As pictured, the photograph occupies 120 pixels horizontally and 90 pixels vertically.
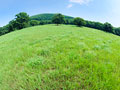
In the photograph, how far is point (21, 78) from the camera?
5.30 feet

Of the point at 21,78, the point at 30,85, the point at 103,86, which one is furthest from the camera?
the point at 21,78

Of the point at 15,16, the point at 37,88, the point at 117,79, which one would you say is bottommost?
the point at 37,88

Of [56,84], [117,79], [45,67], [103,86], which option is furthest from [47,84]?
[117,79]

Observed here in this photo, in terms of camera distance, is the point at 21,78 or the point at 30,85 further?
the point at 21,78

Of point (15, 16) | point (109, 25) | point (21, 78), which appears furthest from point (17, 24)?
point (109, 25)

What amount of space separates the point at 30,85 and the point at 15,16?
127 feet

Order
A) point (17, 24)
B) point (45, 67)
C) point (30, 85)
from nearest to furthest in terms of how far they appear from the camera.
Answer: point (30, 85) < point (45, 67) < point (17, 24)

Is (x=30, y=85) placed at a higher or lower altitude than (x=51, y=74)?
lower

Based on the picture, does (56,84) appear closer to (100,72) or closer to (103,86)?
(103,86)

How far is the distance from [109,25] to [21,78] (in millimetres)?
40658

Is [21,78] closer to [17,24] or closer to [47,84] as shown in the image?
[47,84]

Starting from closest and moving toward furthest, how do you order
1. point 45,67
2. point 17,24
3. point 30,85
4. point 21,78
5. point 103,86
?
point 103,86, point 30,85, point 21,78, point 45,67, point 17,24

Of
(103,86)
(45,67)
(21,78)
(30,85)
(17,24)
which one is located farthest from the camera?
Answer: (17,24)

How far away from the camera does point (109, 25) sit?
102ft
